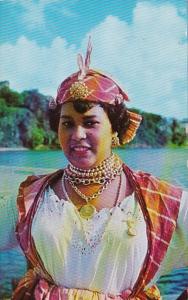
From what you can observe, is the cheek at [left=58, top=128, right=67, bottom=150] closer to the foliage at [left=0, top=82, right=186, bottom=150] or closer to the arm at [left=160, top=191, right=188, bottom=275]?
the foliage at [left=0, top=82, right=186, bottom=150]

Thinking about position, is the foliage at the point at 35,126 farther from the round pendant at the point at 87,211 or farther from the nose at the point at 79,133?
the round pendant at the point at 87,211

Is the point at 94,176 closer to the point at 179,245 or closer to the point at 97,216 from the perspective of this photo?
the point at 97,216

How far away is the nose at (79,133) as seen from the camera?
5.51ft

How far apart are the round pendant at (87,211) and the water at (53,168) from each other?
0.46 ft

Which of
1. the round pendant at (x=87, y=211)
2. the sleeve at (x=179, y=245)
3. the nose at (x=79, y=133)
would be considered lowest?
the sleeve at (x=179, y=245)

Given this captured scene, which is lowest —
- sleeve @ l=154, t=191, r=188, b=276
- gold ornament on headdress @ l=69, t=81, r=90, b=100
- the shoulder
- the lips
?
sleeve @ l=154, t=191, r=188, b=276

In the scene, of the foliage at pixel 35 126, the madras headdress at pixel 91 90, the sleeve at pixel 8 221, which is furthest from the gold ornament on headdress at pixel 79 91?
the sleeve at pixel 8 221

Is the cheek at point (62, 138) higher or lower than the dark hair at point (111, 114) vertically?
lower

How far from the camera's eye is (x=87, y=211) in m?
1.70

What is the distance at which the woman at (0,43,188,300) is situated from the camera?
168cm

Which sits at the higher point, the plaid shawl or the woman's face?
the woman's face

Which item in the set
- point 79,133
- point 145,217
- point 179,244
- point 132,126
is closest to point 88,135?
point 79,133

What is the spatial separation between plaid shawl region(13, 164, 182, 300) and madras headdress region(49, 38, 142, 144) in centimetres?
14

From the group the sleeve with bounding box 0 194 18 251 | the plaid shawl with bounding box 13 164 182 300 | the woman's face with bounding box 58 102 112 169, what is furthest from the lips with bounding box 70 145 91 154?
the sleeve with bounding box 0 194 18 251
